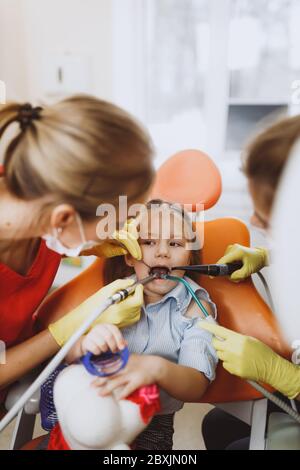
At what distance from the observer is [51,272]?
30.5 inches

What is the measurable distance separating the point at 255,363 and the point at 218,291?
22 centimetres

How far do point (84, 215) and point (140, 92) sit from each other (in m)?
0.39

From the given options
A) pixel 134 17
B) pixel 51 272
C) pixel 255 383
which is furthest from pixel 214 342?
pixel 134 17

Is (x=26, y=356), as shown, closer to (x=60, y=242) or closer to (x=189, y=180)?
(x=60, y=242)

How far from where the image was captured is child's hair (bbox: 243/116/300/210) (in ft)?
1.81

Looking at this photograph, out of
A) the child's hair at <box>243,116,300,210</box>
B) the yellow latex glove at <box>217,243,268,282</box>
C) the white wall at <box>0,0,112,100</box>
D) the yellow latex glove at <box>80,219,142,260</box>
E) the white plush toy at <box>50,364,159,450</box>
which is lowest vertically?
the white plush toy at <box>50,364,159,450</box>

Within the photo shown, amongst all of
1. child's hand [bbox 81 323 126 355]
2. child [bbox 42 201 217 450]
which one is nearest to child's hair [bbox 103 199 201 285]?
child [bbox 42 201 217 450]

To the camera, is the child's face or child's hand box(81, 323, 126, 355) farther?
the child's face

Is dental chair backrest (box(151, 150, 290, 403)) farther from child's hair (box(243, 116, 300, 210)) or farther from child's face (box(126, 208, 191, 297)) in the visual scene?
child's hair (box(243, 116, 300, 210))

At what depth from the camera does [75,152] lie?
537 mm

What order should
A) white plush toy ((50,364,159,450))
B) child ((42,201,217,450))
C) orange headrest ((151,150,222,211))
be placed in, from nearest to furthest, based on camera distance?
white plush toy ((50,364,159,450)) < child ((42,201,217,450)) < orange headrest ((151,150,222,211))

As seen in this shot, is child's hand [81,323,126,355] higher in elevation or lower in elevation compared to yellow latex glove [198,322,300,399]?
higher

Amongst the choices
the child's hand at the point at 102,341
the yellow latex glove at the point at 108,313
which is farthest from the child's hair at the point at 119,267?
the child's hand at the point at 102,341

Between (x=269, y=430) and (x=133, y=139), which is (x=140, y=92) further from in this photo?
(x=269, y=430)
